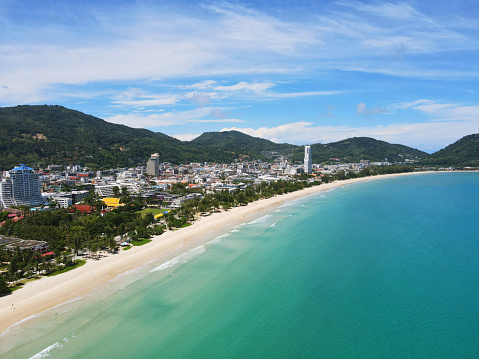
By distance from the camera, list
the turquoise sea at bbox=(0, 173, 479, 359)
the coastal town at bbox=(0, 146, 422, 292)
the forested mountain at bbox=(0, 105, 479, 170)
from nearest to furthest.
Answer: the turquoise sea at bbox=(0, 173, 479, 359) → the coastal town at bbox=(0, 146, 422, 292) → the forested mountain at bbox=(0, 105, 479, 170)

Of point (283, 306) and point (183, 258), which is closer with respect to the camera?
point (283, 306)

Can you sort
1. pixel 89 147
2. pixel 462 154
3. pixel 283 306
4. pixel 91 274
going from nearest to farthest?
pixel 283 306, pixel 91 274, pixel 89 147, pixel 462 154

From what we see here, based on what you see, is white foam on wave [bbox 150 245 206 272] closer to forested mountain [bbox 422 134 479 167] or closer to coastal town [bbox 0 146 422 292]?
coastal town [bbox 0 146 422 292]

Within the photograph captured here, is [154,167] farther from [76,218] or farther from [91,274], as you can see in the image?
[91,274]

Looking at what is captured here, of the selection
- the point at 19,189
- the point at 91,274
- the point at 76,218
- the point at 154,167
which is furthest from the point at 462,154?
the point at 19,189

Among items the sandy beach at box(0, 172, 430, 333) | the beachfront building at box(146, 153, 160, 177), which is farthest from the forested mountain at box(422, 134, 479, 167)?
the sandy beach at box(0, 172, 430, 333)

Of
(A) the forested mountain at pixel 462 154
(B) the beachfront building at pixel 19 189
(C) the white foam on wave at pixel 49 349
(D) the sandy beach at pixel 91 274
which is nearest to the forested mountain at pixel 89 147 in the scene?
(A) the forested mountain at pixel 462 154
